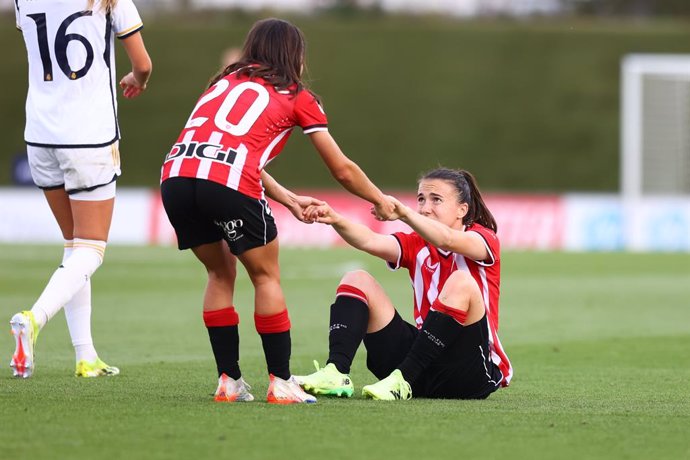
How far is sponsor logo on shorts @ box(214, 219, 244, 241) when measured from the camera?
210 inches

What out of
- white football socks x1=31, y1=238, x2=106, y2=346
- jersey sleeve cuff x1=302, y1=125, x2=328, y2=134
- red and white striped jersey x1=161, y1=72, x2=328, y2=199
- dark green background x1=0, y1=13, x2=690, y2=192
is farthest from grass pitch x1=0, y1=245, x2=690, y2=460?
dark green background x1=0, y1=13, x2=690, y2=192

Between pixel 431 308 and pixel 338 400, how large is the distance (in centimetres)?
62

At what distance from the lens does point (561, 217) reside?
83.1 feet

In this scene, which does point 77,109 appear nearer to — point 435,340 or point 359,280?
point 359,280

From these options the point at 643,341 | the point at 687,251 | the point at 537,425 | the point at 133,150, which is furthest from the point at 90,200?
the point at 133,150

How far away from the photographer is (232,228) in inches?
211

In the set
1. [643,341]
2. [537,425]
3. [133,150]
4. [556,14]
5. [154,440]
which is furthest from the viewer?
[556,14]

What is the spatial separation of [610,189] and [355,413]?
28685 mm

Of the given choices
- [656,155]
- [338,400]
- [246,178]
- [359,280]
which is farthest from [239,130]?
[656,155]

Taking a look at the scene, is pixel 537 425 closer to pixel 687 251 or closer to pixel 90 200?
pixel 90 200

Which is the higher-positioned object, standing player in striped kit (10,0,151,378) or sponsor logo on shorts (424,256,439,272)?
standing player in striped kit (10,0,151,378)

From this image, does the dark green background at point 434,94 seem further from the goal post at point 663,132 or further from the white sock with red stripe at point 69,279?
the white sock with red stripe at point 69,279

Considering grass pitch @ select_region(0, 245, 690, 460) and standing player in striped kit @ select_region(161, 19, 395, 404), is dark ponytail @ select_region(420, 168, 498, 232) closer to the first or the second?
standing player in striped kit @ select_region(161, 19, 395, 404)

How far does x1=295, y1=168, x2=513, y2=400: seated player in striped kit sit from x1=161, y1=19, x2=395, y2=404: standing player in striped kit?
28 cm
